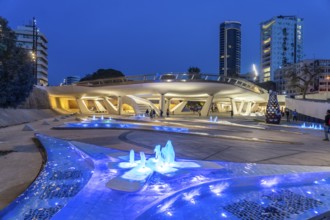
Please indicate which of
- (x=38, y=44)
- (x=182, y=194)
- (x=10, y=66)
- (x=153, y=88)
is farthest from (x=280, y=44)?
(x=182, y=194)

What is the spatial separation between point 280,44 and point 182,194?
14151 cm

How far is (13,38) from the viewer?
387 inches

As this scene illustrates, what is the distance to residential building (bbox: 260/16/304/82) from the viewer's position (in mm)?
131500

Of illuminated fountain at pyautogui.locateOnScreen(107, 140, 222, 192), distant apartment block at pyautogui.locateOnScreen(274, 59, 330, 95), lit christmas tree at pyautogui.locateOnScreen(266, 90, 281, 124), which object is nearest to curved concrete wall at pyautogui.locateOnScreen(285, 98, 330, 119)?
lit christmas tree at pyautogui.locateOnScreen(266, 90, 281, 124)

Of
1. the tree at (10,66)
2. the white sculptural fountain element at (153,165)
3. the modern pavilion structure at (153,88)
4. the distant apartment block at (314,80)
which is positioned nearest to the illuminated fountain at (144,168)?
the white sculptural fountain element at (153,165)

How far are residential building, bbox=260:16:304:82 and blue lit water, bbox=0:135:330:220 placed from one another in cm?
13181

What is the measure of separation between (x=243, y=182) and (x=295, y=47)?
477 feet

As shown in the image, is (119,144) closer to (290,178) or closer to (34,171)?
(34,171)

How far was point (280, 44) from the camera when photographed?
133 metres

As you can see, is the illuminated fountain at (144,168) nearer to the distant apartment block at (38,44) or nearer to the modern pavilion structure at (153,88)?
the modern pavilion structure at (153,88)

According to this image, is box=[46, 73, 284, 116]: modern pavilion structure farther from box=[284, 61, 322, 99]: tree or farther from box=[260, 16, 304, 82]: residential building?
box=[260, 16, 304, 82]: residential building

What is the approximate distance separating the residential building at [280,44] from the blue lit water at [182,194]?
131807 millimetres

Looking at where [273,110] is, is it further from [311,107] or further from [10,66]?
[10,66]

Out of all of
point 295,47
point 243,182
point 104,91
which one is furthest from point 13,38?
point 295,47
